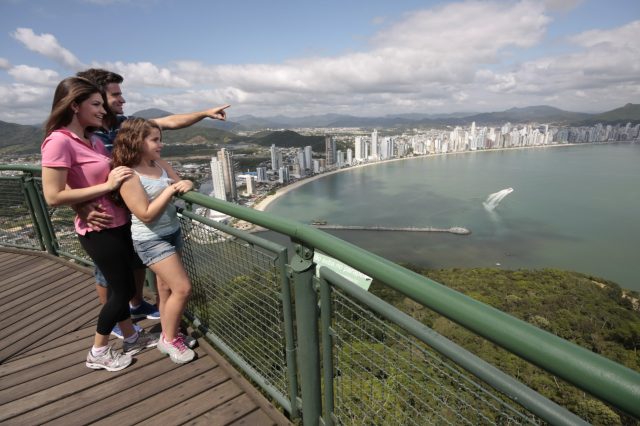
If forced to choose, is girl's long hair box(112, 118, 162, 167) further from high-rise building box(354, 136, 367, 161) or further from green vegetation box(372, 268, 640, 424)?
high-rise building box(354, 136, 367, 161)

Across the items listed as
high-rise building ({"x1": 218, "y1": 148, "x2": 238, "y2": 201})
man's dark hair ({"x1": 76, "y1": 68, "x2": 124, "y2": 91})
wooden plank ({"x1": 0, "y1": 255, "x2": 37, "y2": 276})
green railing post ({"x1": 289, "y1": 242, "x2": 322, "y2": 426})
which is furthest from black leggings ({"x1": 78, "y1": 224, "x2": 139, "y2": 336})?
high-rise building ({"x1": 218, "y1": 148, "x2": 238, "y2": 201})

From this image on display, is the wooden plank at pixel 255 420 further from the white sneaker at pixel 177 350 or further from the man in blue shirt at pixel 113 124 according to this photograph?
the man in blue shirt at pixel 113 124

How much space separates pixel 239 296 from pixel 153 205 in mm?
695

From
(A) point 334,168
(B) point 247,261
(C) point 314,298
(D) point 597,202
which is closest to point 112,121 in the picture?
(B) point 247,261

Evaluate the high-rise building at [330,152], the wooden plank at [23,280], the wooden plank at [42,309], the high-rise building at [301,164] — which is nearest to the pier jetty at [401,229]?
the high-rise building at [301,164]

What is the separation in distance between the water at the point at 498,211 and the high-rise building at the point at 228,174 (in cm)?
696

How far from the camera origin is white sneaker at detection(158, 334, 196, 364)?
208 cm

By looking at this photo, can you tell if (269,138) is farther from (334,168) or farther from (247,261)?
(247,261)

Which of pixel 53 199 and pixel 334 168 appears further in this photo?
pixel 334 168

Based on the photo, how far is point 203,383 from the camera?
1.92 m

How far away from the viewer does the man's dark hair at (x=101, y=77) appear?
2.10m

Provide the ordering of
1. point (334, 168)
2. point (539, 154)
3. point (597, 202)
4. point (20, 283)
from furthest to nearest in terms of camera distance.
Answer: point (539, 154) < point (334, 168) < point (597, 202) < point (20, 283)

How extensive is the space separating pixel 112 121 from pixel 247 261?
4.78 feet

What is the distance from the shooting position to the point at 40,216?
11.9 ft
